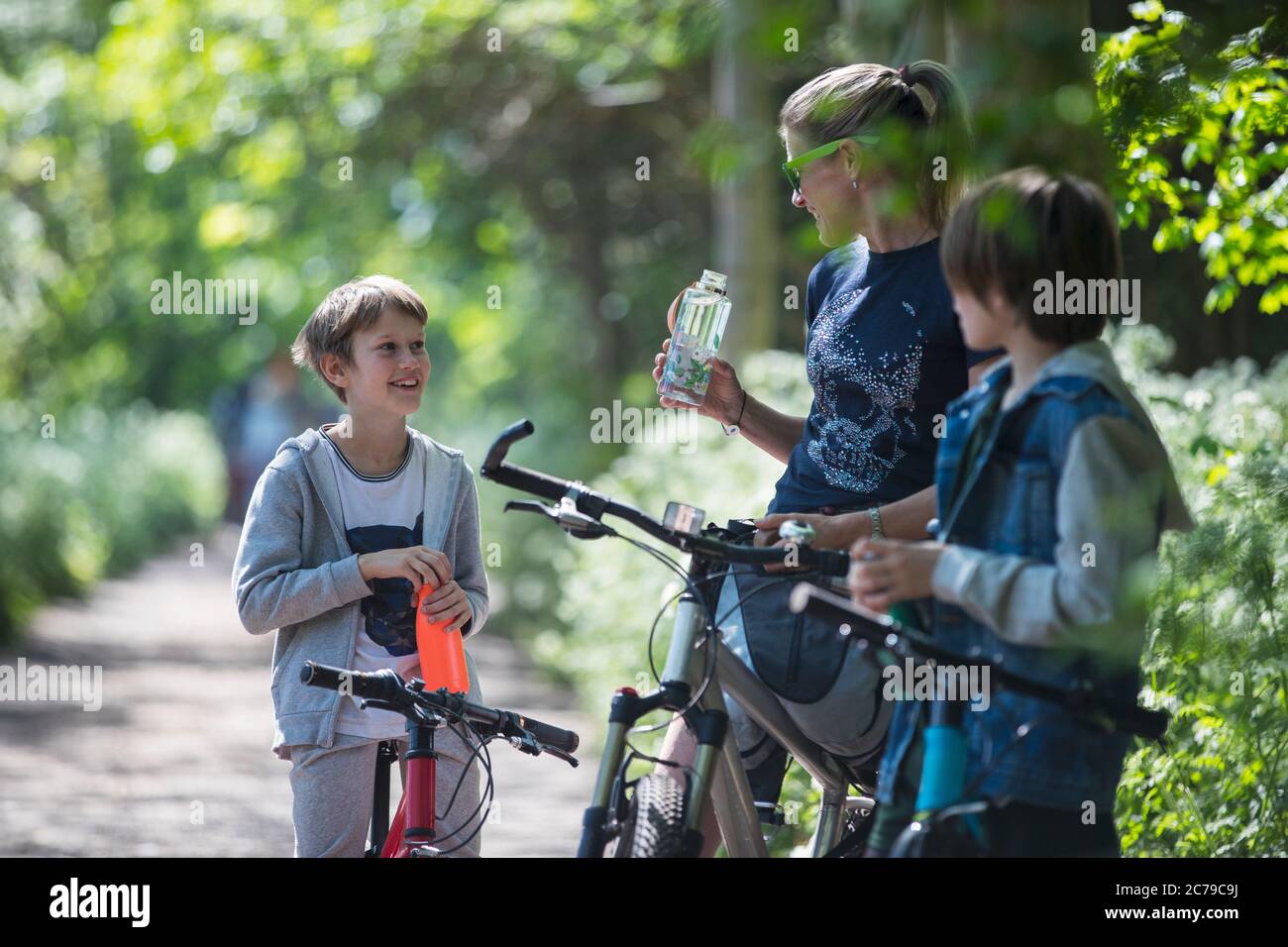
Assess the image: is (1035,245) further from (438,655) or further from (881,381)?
(438,655)

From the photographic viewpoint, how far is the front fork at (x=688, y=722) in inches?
127

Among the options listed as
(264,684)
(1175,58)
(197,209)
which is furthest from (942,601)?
(197,209)

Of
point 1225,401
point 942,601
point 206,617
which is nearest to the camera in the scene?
point 942,601

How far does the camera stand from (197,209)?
22.7 meters

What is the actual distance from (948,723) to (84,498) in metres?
16.4

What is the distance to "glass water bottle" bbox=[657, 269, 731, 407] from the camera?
12.9 ft

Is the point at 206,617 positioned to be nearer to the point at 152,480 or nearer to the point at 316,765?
the point at 152,480

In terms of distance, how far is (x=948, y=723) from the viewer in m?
2.92

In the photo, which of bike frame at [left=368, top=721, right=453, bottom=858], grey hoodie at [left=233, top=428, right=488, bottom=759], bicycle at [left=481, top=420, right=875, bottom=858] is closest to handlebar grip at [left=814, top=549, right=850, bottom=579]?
bicycle at [left=481, top=420, right=875, bottom=858]

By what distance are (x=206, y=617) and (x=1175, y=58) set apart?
49.1 ft

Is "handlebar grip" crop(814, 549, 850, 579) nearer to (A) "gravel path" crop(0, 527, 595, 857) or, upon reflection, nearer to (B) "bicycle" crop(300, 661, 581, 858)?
(B) "bicycle" crop(300, 661, 581, 858)

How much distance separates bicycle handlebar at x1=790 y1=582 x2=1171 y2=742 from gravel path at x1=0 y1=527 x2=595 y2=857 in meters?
2.00

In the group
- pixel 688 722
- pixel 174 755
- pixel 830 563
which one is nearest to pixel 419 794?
pixel 688 722

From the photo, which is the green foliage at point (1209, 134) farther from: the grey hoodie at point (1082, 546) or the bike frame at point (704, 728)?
the bike frame at point (704, 728)
